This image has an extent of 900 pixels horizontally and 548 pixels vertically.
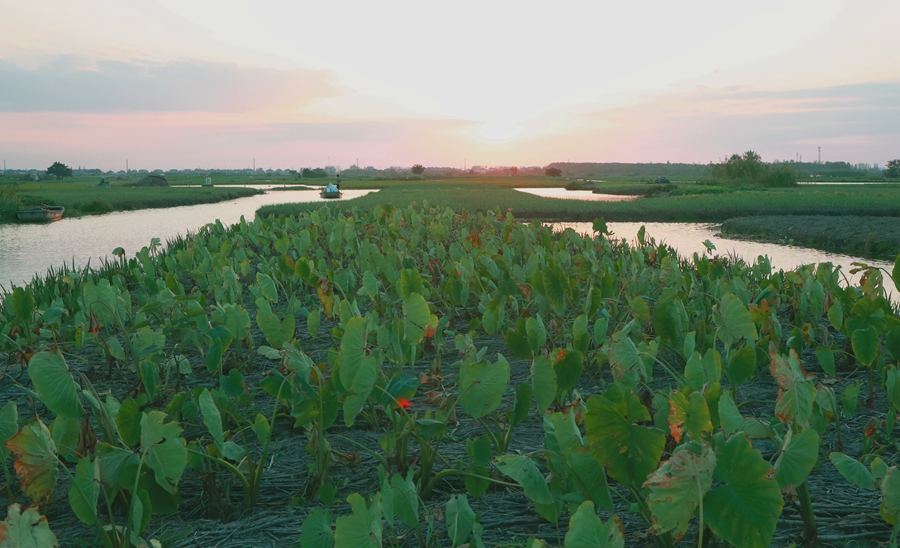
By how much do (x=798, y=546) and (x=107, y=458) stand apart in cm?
152

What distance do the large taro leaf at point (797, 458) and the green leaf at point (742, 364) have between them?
25.1 inches

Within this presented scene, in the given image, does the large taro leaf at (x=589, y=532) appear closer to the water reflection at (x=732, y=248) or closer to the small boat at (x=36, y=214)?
the water reflection at (x=732, y=248)

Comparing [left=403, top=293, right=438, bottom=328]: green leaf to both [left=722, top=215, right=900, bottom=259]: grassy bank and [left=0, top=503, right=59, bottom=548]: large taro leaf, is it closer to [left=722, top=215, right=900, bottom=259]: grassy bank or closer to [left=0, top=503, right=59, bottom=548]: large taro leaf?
[left=0, top=503, right=59, bottom=548]: large taro leaf

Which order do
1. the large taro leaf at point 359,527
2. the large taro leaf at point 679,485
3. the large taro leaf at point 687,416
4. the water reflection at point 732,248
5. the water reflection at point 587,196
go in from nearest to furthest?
the large taro leaf at point 679,485 → the large taro leaf at point 359,527 → the large taro leaf at point 687,416 → the water reflection at point 732,248 → the water reflection at point 587,196

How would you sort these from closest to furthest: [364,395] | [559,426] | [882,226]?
[559,426] → [364,395] → [882,226]

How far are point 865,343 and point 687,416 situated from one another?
1.13m

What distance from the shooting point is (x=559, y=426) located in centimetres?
125

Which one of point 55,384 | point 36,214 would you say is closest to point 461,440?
point 55,384

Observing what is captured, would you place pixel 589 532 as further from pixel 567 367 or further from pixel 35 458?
pixel 35 458

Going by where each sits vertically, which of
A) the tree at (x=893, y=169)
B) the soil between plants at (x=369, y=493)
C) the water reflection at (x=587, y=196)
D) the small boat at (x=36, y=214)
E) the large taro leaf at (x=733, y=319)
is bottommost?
the soil between plants at (x=369, y=493)

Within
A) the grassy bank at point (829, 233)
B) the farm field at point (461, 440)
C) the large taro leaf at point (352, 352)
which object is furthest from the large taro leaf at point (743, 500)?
the grassy bank at point (829, 233)

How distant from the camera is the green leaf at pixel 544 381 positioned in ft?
5.16

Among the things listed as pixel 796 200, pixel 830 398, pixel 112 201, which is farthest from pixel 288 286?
pixel 112 201

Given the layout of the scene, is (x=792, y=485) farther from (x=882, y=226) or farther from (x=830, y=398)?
(x=882, y=226)
